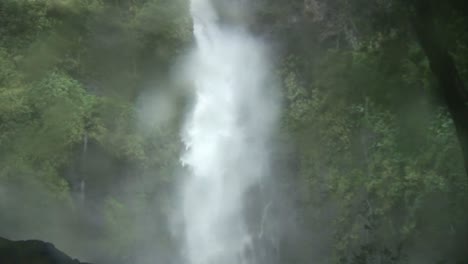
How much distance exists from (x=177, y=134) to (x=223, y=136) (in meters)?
1.40

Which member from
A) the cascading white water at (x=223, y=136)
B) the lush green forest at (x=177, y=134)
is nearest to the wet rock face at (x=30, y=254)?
the lush green forest at (x=177, y=134)

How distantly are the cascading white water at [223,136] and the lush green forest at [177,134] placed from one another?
56cm

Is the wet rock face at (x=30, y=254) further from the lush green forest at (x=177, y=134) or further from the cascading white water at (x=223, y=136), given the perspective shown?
the cascading white water at (x=223, y=136)

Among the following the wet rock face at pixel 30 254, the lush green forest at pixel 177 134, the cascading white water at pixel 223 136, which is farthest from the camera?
the cascading white water at pixel 223 136

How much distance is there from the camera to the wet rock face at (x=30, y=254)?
545 cm

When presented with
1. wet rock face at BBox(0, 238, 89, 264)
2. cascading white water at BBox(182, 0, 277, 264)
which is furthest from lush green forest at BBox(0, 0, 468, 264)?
wet rock face at BBox(0, 238, 89, 264)

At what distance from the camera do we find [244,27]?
1578cm

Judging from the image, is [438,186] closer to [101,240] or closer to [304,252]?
[304,252]

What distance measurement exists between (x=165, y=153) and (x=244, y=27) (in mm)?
4849

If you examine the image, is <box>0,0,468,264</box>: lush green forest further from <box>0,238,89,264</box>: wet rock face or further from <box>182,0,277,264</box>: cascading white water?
<box>0,238,89,264</box>: wet rock face

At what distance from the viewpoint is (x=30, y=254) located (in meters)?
5.48

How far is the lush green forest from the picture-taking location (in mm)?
10852

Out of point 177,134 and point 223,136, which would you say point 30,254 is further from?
point 223,136

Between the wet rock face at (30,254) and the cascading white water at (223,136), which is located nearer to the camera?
the wet rock face at (30,254)
